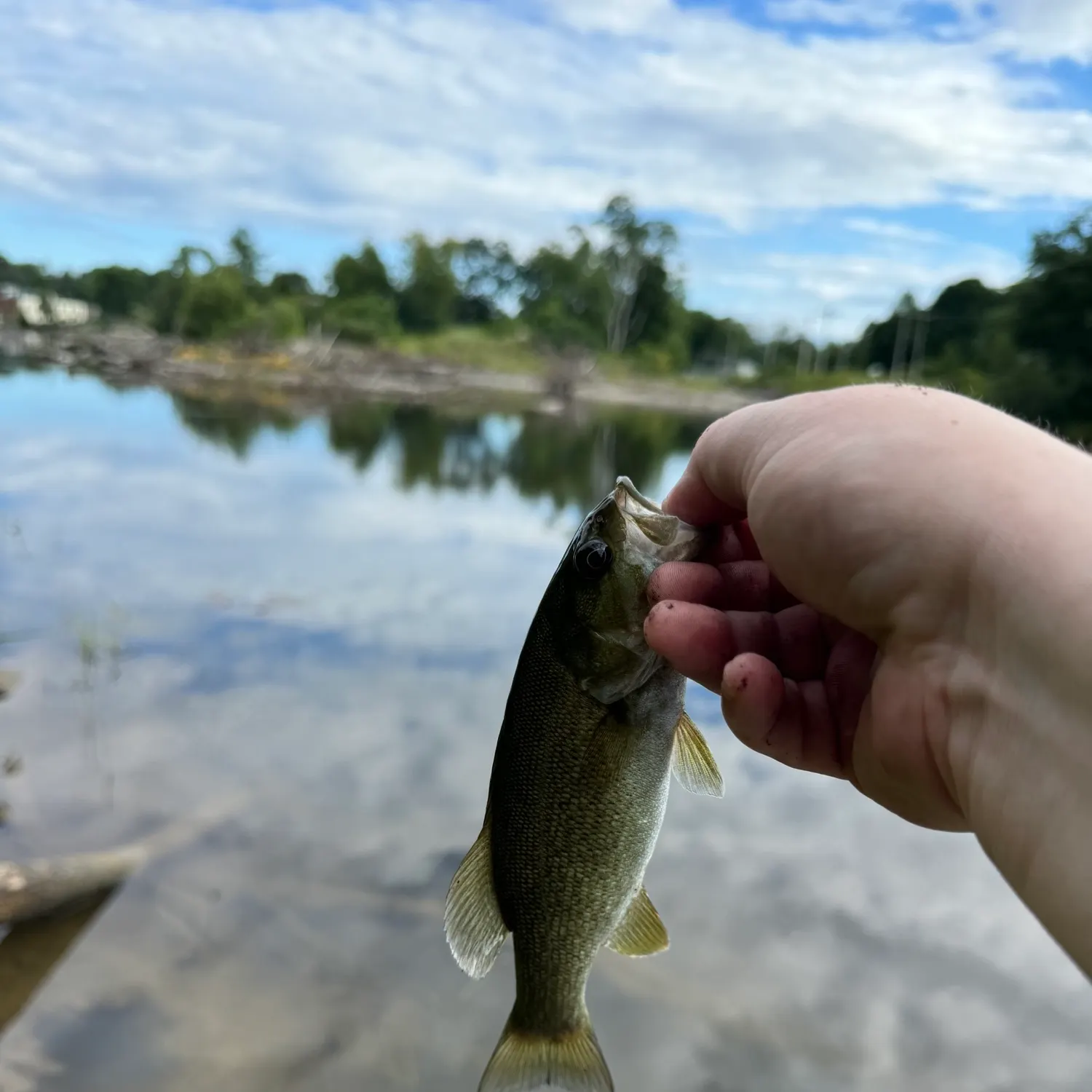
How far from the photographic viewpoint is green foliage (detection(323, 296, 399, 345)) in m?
59.0

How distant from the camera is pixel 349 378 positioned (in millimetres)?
48438

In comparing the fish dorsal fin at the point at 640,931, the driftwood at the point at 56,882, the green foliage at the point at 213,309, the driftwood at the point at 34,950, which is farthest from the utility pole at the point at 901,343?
the green foliage at the point at 213,309

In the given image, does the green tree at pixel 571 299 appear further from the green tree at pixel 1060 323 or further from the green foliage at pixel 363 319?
the green tree at pixel 1060 323

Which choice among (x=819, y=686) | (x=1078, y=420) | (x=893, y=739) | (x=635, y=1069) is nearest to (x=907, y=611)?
(x=893, y=739)

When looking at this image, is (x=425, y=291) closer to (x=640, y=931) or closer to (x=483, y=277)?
(x=483, y=277)

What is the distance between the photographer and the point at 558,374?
51375 millimetres

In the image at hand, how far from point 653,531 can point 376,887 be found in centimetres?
461

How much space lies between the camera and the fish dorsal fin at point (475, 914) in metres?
2.16

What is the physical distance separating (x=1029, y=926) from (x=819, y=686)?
15.9 feet

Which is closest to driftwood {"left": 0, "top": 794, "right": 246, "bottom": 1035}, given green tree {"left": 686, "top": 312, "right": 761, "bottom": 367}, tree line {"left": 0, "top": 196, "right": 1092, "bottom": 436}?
tree line {"left": 0, "top": 196, "right": 1092, "bottom": 436}

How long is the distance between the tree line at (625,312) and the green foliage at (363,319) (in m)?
0.14

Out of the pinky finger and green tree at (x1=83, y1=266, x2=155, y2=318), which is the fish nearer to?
the pinky finger

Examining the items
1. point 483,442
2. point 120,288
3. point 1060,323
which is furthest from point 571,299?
point 120,288

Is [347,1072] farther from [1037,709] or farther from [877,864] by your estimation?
[1037,709]
